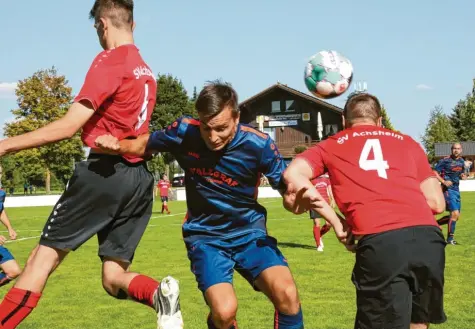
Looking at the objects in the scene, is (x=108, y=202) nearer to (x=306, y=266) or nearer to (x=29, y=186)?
(x=306, y=266)

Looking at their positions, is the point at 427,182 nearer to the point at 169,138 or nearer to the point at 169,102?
the point at 169,138

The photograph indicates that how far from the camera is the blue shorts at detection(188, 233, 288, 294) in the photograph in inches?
194

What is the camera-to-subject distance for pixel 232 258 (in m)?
5.09

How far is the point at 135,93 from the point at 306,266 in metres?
7.13

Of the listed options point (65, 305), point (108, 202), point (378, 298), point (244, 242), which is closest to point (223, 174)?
point (244, 242)

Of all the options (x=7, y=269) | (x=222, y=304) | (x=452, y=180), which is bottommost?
(x=7, y=269)

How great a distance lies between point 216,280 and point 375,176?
150 cm

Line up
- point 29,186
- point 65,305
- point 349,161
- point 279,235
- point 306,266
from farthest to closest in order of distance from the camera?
1. point 29,186
2. point 279,235
3. point 306,266
4. point 65,305
5. point 349,161

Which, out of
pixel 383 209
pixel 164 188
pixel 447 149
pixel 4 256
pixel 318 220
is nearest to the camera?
pixel 383 209

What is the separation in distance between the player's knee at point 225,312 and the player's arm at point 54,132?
1632mm

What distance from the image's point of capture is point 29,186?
79750mm

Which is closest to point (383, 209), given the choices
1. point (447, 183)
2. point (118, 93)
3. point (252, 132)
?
point (252, 132)

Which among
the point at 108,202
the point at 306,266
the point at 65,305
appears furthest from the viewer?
the point at 306,266

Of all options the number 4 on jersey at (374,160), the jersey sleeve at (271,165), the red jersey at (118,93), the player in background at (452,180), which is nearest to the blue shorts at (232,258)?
the jersey sleeve at (271,165)
